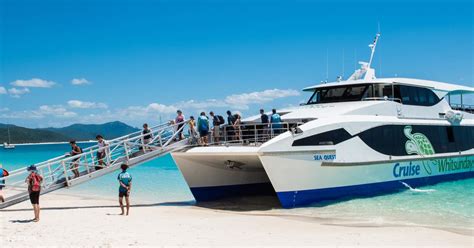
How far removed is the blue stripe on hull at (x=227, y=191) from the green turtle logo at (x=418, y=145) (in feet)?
15.7

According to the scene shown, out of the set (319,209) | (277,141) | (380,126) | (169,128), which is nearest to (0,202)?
(169,128)

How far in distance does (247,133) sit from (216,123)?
105cm

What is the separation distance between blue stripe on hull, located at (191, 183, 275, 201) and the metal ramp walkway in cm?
191

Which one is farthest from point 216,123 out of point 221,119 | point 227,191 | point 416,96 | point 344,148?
point 416,96

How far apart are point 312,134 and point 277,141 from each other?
1245mm

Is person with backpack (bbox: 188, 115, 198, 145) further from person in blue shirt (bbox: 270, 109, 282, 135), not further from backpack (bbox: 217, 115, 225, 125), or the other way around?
person in blue shirt (bbox: 270, 109, 282, 135)

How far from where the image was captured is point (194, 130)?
48.2ft

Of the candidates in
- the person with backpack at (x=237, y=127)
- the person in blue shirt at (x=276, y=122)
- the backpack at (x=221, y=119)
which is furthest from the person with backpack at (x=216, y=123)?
the person in blue shirt at (x=276, y=122)

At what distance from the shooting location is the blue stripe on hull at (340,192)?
13125 mm

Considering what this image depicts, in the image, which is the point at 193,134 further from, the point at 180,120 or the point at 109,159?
the point at 109,159

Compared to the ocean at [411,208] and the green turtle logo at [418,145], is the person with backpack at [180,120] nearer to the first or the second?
the ocean at [411,208]

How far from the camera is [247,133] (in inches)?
571

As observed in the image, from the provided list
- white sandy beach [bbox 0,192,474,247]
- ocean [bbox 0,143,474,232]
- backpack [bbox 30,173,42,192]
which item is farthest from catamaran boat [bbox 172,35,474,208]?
backpack [bbox 30,173,42,192]

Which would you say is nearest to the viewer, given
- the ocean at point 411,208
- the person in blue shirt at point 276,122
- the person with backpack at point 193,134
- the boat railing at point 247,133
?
the ocean at point 411,208
